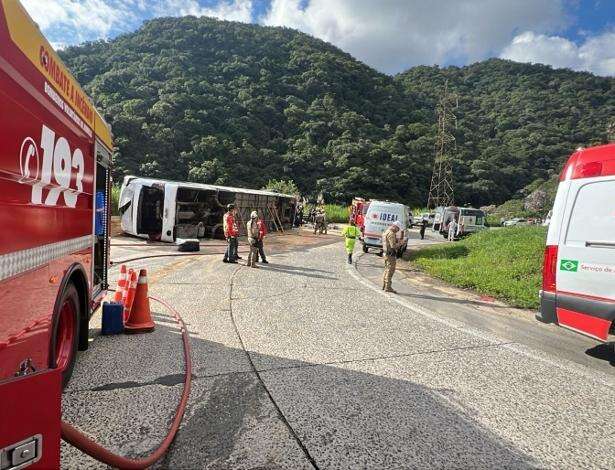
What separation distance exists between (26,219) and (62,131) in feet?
3.65

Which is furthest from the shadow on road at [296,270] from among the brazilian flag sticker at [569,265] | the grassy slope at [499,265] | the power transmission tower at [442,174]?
the power transmission tower at [442,174]

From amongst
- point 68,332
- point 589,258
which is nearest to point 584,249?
point 589,258

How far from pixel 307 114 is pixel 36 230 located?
7616 cm

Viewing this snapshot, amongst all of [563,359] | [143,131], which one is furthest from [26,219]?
[143,131]

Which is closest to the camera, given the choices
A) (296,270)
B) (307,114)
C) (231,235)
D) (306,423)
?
(306,423)

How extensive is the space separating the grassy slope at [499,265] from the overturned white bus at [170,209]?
9.53 m

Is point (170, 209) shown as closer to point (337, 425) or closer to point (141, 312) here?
point (141, 312)

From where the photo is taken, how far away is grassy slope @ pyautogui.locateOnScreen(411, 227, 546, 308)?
10.0 m

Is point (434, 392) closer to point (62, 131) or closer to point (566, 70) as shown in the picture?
point (62, 131)

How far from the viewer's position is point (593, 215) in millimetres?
4969

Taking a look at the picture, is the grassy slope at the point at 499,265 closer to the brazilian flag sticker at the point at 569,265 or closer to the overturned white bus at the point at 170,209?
the brazilian flag sticker at the point at 569,265

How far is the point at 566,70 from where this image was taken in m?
105

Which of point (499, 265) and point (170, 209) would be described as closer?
point (499, 265)

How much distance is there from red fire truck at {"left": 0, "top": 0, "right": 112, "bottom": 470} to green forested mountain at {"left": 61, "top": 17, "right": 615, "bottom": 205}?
48419 mm
